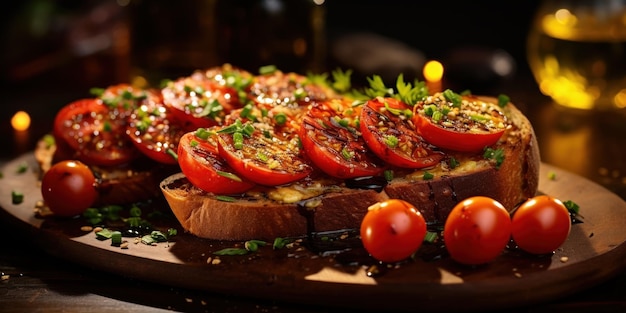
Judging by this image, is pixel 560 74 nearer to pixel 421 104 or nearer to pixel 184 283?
pixel 421 104

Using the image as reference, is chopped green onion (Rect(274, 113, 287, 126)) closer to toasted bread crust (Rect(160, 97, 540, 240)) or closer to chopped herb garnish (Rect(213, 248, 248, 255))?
toasted bread crust (Rect(160, 97, 540, 240))

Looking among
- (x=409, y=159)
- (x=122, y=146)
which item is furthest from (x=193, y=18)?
(x=409, y=159)

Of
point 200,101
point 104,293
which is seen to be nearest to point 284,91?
point 200,101

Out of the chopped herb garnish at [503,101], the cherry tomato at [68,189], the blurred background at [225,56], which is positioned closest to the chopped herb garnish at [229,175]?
the cherry tomato at [68,189]

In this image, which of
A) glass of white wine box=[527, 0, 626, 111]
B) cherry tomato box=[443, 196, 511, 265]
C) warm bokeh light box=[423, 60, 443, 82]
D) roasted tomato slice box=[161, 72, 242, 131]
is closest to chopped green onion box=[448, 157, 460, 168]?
cherry tomato box=[443, 196, 511, 265]

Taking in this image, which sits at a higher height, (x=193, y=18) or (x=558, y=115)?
(x=193, y=18)

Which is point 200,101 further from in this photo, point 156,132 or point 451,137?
point 451,137

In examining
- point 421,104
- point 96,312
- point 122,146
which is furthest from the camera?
point 122,146
